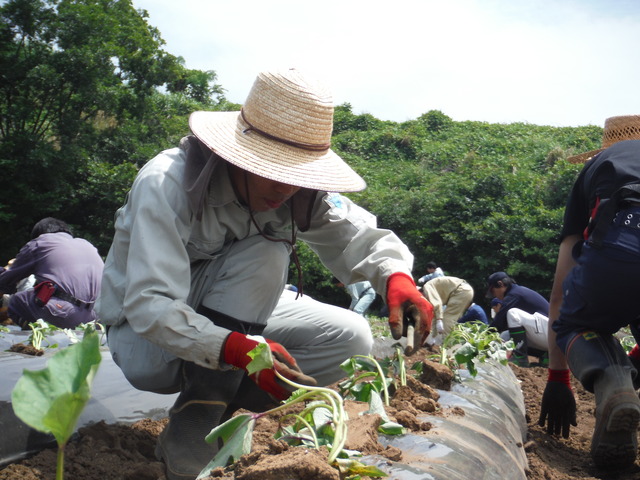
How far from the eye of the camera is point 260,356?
1.42 metres

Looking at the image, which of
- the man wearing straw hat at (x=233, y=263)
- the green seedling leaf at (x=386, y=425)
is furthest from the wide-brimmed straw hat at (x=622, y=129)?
the green seedling leaf at (x=386, y=425)

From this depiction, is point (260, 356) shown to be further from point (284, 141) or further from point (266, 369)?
point (284, 141)

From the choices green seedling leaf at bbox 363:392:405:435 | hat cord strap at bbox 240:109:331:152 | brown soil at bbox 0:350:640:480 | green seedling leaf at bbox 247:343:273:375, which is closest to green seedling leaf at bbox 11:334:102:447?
brown soil at bbox 0:350:640:480

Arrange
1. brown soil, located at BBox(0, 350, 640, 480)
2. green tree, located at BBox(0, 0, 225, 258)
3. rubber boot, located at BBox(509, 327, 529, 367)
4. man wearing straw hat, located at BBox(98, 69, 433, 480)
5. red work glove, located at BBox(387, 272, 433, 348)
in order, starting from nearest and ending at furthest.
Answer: brown soil, located at BBox(0, 350, 640, 480)
man wearing straw hat, located at BBox(98, 69, 433, 480)
red work glove, located at BBox(387, 272, 433, 348)
rubber boot, located at BBox(509, 327, 529, 367)
green tree, located at BBox(0, 0, 225, 258)

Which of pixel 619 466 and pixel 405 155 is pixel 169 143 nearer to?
pixel 405 155

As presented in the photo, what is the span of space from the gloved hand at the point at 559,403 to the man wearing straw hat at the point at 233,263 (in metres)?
0.91

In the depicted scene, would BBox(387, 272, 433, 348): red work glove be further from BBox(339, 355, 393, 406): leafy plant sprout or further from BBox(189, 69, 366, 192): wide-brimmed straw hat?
BBox(189, 69, 366, 192): wide-brimmed straw hat

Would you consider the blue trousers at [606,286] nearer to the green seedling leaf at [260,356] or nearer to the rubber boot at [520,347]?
the green seedling leaf at [260,356]

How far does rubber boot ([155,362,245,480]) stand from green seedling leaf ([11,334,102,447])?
45.5 inches

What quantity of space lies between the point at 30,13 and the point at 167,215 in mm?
13083

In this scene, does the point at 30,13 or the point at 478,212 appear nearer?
the point at 30,13

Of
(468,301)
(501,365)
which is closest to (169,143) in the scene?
(468,301)

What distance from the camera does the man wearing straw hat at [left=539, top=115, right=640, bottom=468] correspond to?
193 centimetres

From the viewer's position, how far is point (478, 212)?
15.7 meters
